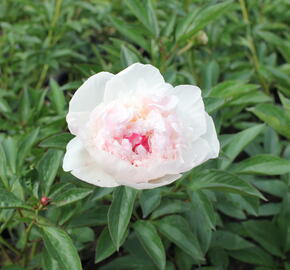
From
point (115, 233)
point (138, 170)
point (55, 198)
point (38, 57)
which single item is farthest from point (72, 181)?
point (38, 57)

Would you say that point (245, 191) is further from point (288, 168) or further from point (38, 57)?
point (38, 57)

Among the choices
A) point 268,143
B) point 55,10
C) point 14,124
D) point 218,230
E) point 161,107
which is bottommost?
point 218,230

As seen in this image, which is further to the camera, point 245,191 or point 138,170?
point 245,191

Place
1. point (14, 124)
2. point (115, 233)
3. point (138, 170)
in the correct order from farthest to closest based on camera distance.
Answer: point (14, 124) < point (115, 233) < point (138, 170)

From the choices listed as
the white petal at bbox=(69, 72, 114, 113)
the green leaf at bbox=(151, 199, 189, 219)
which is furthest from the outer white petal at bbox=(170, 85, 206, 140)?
the green leaf at bbox=(151, 199, 189, 219)

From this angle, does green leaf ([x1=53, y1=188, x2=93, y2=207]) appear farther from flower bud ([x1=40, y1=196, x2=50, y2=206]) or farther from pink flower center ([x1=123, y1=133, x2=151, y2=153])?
pink flower center ([x1=123, y1=133, x2=151, y2=153])

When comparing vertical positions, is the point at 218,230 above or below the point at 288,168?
below
